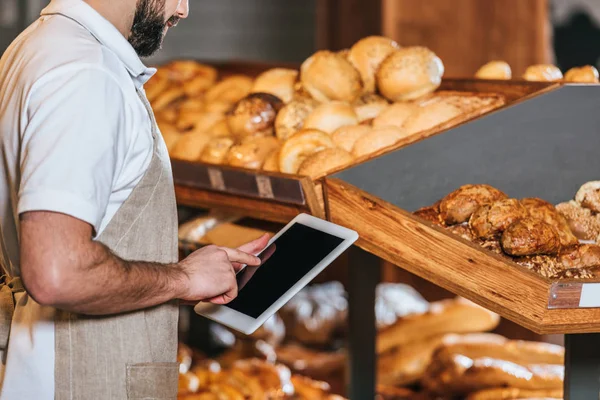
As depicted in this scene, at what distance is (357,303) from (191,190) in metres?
0.67

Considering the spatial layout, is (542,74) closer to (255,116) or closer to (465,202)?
(465,202)

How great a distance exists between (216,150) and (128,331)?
47.9 inches

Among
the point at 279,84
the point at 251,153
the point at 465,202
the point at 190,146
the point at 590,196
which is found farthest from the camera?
the point at 279,84

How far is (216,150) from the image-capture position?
2631mm

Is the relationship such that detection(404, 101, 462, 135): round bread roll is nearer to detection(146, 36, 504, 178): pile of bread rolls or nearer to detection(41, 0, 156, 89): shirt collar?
detection(146, 36, 504, 178): pile of bread rolls

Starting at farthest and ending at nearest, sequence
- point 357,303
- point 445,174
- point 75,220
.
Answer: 1. point 357,303
2. point 445,174
3. point 75,220

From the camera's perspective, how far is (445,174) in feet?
6.78

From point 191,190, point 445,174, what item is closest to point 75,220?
point 445,174

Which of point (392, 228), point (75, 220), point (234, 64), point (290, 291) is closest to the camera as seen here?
point (75, 220)

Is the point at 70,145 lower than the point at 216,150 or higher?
higher

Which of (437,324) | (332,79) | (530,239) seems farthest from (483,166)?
(437,324)

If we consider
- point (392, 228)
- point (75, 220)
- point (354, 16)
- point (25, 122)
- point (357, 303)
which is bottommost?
point (357, 303)

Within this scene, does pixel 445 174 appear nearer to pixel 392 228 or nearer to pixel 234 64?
pixel 392 228

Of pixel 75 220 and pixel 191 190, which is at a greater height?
pixel 75 220
